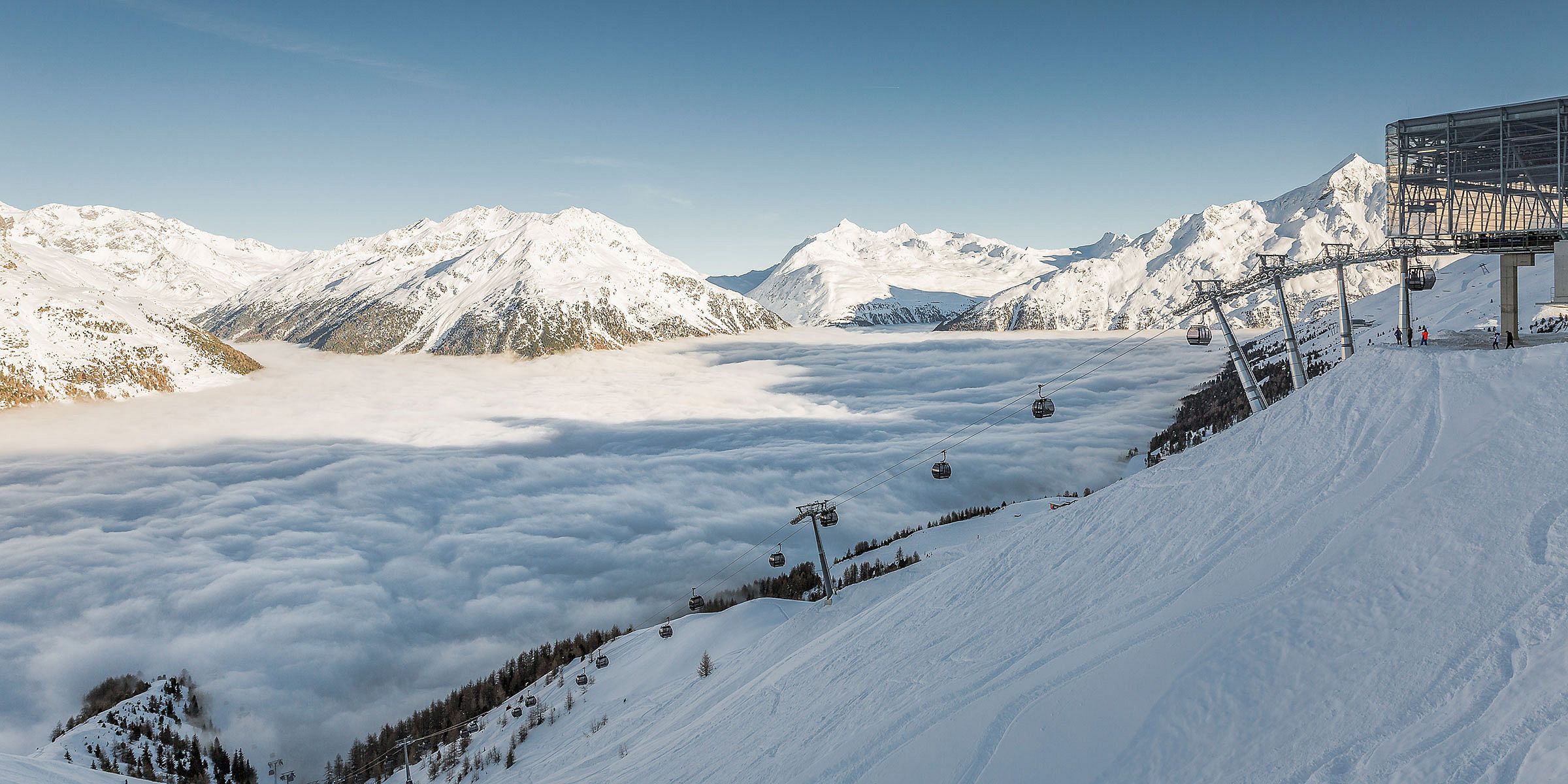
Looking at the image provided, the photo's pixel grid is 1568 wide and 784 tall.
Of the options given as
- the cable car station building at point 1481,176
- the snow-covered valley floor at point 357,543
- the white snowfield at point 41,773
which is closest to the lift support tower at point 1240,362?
the cable car station building at point 1481,176

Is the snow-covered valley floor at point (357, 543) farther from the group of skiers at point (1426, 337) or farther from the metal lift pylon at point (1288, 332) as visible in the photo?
the group of skiers at point (1426, 337)

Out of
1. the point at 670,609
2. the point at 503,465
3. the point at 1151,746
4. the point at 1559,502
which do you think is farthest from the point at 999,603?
the point at 503,465

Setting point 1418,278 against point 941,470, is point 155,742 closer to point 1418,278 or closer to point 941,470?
point 941,470

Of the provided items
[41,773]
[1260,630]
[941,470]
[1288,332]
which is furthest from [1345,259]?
[41,773]

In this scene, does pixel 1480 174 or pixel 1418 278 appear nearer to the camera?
pixel 1418 278

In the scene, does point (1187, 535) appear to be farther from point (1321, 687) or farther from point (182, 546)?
point (182, 546)
